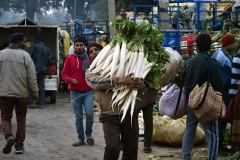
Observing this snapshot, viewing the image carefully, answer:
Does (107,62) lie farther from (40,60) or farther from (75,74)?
(40,60)

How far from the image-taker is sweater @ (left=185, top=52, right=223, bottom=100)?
7.22 m

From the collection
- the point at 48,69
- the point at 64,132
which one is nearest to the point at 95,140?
the point at 64,132

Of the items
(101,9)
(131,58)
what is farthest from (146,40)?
(101,9)

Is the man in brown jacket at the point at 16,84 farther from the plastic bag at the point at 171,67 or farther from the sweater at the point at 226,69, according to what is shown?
the sweater at the point at 226,69

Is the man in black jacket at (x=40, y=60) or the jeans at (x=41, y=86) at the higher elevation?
the man in black jacket at (x=40, y=60)

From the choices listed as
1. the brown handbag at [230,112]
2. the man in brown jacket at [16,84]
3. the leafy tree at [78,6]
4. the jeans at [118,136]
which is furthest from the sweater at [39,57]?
the leafy tree at [78,6]

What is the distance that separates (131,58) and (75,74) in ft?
10.4

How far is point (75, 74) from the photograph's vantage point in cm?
943

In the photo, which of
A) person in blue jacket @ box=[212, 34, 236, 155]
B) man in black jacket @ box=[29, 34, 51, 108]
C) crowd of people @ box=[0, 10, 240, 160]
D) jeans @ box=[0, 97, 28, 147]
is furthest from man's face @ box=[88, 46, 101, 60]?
man in black jacket @ box=[29, 34, 51, 108]

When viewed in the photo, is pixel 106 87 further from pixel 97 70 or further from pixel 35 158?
pixel 35 158

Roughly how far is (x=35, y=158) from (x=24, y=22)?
956cm

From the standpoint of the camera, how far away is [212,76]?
7219mm

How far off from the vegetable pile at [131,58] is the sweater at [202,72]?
31.8 inches

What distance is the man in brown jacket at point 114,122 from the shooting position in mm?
6262
